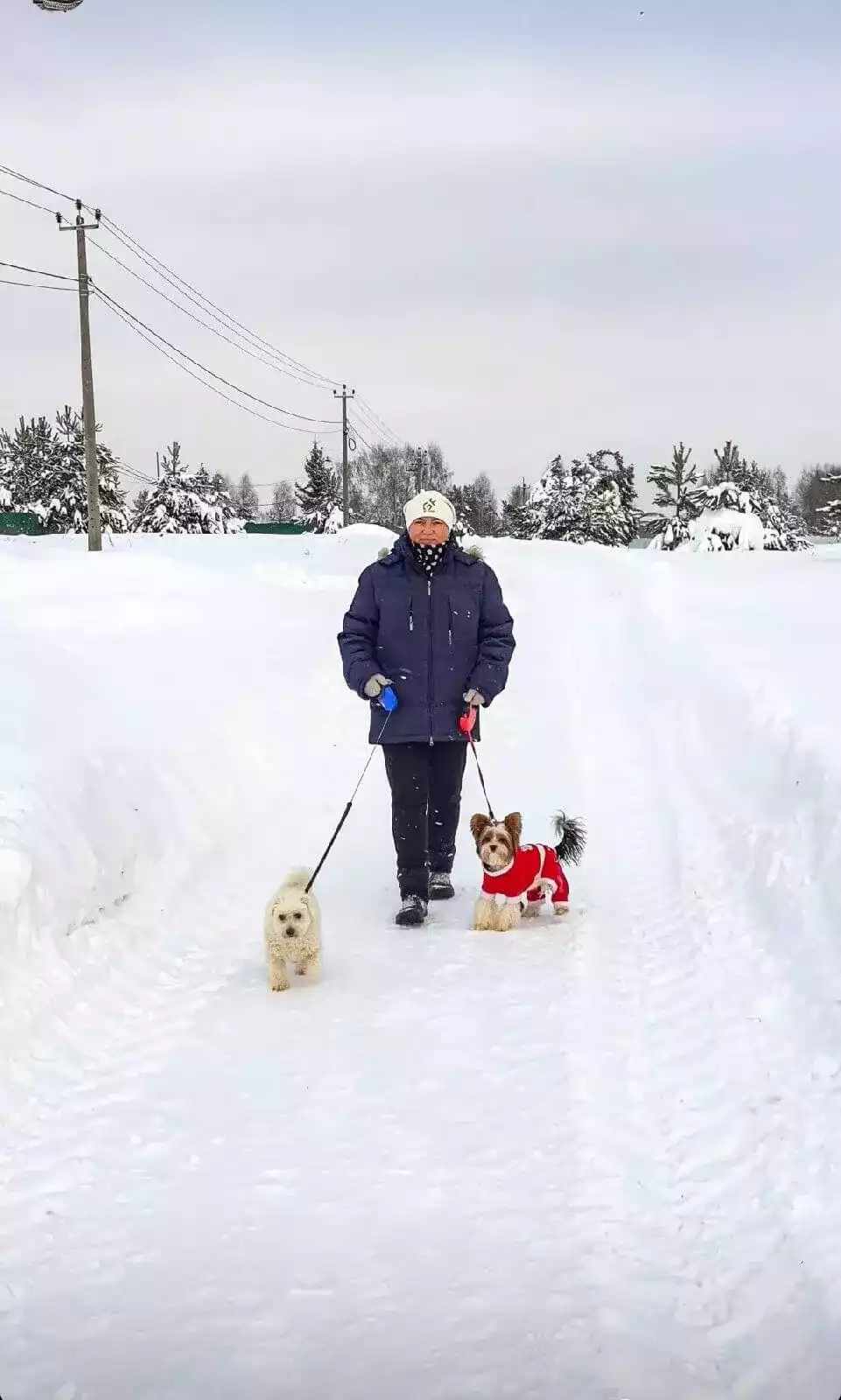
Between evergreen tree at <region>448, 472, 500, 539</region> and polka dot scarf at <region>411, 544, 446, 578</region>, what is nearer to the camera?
polka dot scarf at <region>411, 544, 446, 578</region>

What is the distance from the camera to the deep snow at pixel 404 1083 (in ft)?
8.54

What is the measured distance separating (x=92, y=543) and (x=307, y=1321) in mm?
23868

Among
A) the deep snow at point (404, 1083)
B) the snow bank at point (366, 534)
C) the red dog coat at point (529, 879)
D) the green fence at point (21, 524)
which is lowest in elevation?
the deep snow at point (404, 1083)

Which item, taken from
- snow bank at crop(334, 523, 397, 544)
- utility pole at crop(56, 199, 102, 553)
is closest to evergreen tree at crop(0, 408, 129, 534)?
snow bank at crop(334, 523, 397, 544)

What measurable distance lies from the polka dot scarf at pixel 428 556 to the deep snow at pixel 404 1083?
76.3 inches

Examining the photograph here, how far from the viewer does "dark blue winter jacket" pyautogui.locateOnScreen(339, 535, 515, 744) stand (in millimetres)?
5656

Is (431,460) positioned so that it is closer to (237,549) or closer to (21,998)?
(237,549)

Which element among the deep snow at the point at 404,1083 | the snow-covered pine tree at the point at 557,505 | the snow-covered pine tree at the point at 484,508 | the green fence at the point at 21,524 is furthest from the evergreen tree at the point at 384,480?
the deep snow at the point at 404,1083

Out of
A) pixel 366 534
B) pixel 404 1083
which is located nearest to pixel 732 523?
pixel 366 534

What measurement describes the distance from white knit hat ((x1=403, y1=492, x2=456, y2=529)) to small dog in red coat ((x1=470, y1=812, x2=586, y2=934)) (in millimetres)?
1601

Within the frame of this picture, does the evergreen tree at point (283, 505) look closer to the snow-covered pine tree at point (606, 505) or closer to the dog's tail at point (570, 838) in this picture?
the snow-covered pine tree at point (606, 505)

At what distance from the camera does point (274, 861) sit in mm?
6730

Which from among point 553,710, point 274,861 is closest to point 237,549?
point 553,710

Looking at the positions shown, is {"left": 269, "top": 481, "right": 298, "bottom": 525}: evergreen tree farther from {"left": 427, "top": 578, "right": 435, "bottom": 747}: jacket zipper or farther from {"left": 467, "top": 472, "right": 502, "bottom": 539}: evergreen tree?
{"left": 427, "top": 578, "right": 435, "bottom": 747}: jacket zipper
